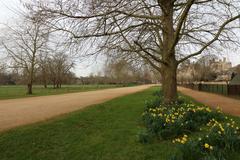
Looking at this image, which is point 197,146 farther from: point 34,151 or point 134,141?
point 34,151

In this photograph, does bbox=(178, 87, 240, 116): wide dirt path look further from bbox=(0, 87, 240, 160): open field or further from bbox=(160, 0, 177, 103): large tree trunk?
bbox=(0, 87, 240, 160): open field

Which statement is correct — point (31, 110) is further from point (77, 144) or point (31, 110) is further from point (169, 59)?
point (77, 144)

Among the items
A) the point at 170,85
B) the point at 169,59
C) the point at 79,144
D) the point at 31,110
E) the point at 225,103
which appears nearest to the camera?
the point at 79,144

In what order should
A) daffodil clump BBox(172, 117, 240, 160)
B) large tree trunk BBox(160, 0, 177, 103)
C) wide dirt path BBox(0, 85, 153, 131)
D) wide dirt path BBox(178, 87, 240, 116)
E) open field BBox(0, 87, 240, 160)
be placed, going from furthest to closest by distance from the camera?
1. wide dirt path BBox(178, 87, 240, 116)
2. large tree trunk BBox(160, 0, 177, 103)
3. wide dirt path BBox(0, 85, 153, 131)
4. open field BBox(0, 87, 240, 160)
5. daffodil clump BBox(172, 117, 240, 160)

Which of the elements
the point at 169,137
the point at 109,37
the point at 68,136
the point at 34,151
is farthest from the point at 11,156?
the point at 109,37

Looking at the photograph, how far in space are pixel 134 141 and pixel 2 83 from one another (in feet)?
336

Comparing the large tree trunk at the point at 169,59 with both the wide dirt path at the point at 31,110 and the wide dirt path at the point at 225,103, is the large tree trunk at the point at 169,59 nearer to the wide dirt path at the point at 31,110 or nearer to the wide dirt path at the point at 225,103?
the wide dirt path at the point at 225,103

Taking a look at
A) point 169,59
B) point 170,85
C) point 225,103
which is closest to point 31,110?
point 170,85

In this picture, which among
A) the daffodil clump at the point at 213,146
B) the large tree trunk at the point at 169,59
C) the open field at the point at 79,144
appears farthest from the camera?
the large tree trunk at the point at 169,59

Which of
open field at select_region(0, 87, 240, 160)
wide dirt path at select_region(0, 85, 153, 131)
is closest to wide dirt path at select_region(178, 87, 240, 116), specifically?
open field at select_region(0, 87, 240, 160)

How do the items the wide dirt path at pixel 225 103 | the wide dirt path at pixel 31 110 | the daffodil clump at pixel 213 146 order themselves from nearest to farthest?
the daffodil clump at pixel 213 146 < the wide dirt path at pixel 31 110 < the wide dirt path at pixel 225 103

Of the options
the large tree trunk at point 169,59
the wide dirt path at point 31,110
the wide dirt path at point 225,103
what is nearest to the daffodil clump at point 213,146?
the wide dirt path at point 31,110

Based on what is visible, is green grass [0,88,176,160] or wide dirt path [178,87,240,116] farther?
wide dirt path [178,87,240,116]

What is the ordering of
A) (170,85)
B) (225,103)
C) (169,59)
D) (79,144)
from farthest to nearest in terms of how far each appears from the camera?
(225,103) < (170,85) < (169,59) < (79,144)
